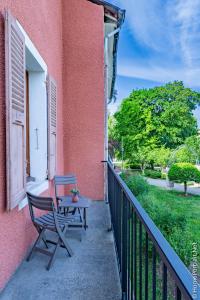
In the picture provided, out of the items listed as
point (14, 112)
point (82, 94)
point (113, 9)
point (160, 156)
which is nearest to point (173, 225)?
point (14, 112)

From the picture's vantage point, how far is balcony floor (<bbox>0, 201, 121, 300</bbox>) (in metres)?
2.07

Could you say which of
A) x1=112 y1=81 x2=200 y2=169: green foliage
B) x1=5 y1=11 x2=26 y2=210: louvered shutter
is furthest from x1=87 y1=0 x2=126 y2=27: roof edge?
Result: x1=112 y1=81 x2=200 y2=169: green foliage

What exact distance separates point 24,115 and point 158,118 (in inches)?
800

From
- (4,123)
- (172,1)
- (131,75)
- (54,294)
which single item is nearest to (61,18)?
(4,123)

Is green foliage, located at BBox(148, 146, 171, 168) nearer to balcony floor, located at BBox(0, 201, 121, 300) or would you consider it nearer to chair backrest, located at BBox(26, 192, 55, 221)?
balcony floor, located at BBox(0, 201, 121, 300)

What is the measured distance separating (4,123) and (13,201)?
2.25 feet

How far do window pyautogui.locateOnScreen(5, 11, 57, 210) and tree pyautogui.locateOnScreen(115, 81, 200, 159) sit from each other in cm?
1836

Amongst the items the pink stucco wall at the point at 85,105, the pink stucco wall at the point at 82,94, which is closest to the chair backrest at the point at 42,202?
the pink stucco wall at the point at 82,94

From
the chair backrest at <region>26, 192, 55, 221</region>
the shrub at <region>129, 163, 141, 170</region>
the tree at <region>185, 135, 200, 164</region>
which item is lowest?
the shrub at <region>129, 163, 141, 170</region>

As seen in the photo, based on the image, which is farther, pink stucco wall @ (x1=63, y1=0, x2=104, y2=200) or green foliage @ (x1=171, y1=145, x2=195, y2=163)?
green foliage @ (x1=171, y1=145, x2=195, y2=163)

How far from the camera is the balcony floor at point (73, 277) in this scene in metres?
2.07

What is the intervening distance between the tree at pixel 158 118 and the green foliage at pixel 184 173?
9853mm

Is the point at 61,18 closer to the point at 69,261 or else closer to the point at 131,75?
the point at 69,261

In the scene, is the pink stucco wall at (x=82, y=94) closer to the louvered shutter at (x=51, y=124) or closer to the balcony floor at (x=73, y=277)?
the louvered shutter at (x=51, y=124)
